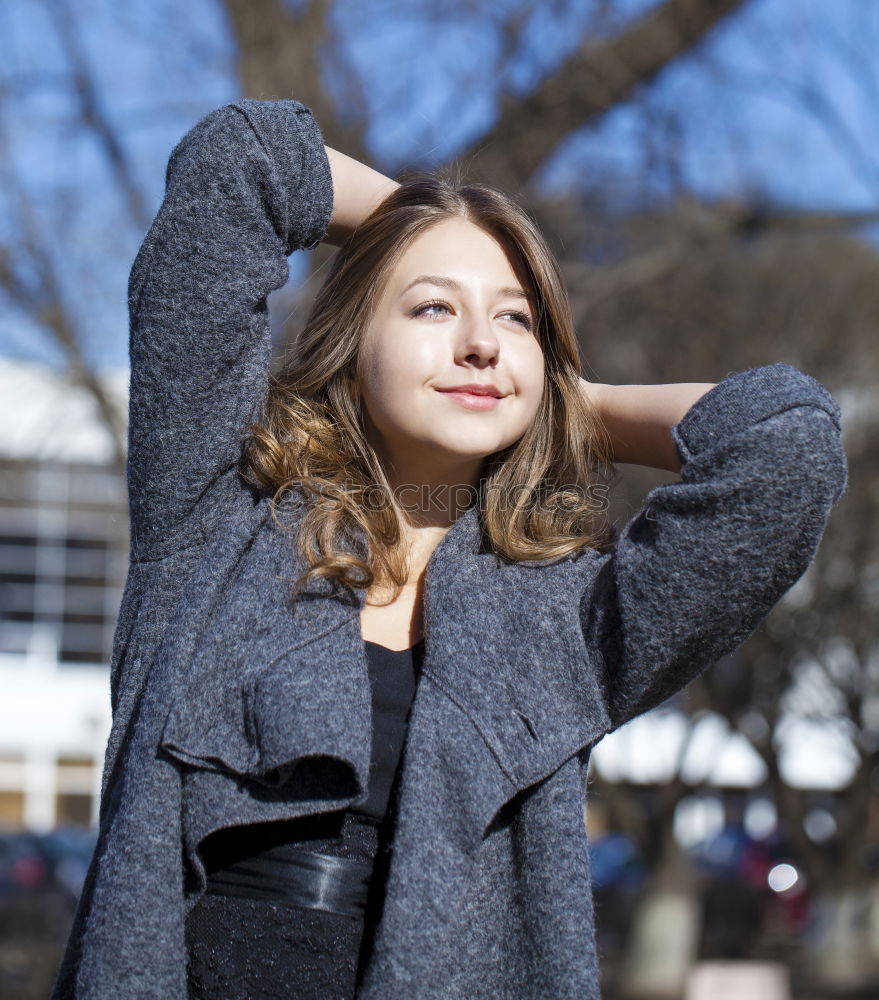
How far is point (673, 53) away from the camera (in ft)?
17.3

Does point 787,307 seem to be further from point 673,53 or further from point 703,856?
point 703,856

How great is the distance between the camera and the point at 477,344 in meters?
1.85

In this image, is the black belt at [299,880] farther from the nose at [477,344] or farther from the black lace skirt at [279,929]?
the nose at [477,344]

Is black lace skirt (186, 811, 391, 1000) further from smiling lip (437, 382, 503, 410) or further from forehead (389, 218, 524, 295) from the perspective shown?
forehead (389, 218, 524, 295)

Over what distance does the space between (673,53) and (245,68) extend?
179cm

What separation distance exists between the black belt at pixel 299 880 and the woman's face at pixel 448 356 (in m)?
0.63

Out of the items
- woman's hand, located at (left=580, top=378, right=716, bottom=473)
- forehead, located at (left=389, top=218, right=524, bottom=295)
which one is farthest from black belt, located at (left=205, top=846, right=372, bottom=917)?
forehead, located at (left=389, top=218, right=524, bottom=295)

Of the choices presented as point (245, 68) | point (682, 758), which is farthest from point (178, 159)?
point (682, 758)

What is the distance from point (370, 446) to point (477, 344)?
275 millimetres

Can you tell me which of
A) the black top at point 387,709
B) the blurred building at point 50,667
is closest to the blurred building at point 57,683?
the blurred building at point 50,667

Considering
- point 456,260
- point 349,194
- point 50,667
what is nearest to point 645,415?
point 456,260

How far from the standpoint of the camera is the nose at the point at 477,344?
Result: 1.85 m

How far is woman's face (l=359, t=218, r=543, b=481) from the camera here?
6.14ft

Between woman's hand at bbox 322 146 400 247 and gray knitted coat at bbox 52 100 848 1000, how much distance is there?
0.13 metres
